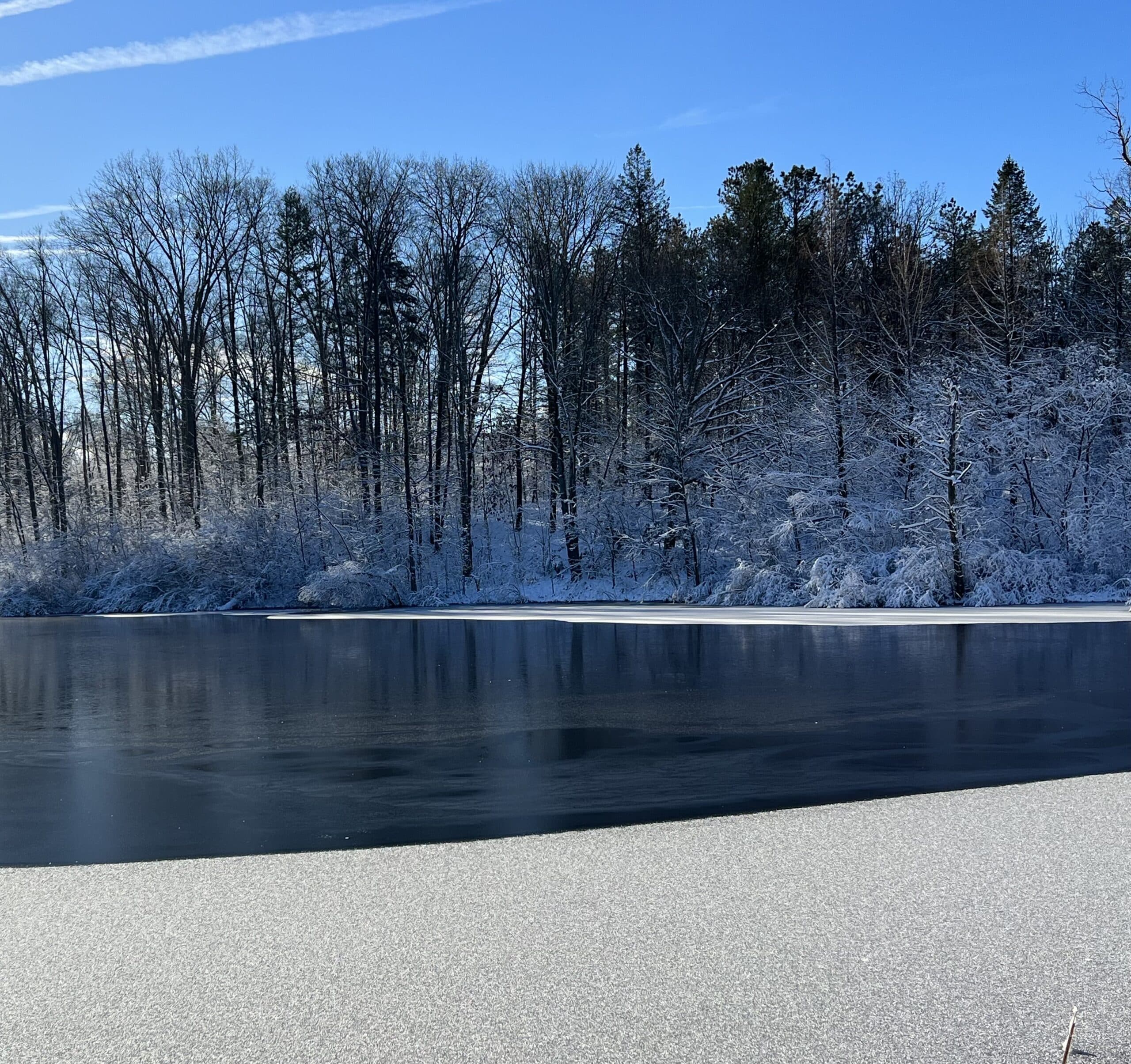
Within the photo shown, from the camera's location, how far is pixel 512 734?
9281 millimetres

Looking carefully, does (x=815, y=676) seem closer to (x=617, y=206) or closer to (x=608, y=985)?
(x=608, y=985)

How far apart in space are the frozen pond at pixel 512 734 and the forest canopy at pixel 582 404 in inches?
371

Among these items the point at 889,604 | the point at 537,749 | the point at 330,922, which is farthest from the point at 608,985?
the point at 889,604

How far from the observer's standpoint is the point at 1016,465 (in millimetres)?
26156

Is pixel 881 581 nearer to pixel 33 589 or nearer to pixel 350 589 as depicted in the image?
pixel 350 589

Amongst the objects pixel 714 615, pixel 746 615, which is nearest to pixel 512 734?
pixel 746 615

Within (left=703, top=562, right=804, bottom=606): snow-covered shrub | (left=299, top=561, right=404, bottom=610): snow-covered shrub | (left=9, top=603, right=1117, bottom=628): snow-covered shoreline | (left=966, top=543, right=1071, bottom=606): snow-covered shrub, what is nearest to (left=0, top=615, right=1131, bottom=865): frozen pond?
(left=9, top=603, right=1117, bottom=628): snow-covered shoreline

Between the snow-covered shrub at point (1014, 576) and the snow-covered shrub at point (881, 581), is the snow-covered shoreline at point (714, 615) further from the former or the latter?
the snow-covered shrub at point (1014, 576)

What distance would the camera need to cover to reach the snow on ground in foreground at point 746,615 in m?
19.5

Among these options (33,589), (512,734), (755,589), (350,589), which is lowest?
(755,589)

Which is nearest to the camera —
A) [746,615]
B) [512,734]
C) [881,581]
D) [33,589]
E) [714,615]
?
[512,734]

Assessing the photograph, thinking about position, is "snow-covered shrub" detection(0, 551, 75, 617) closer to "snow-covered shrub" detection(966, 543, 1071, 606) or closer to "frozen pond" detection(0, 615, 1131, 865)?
"frozen pond" detection(0, 615, 1131, 865)

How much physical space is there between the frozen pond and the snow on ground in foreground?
8.11ft

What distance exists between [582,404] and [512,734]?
24519 millimetres
